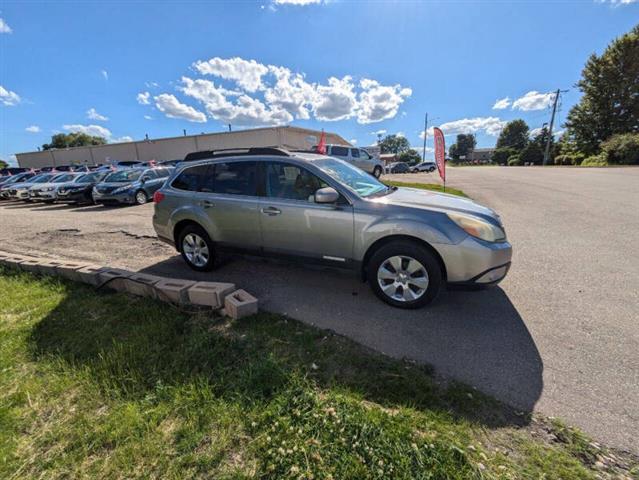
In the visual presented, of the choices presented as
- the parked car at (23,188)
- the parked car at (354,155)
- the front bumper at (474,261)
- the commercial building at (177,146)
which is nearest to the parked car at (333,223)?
the front bumper at (474,261)

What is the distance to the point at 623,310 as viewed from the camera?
3412mm

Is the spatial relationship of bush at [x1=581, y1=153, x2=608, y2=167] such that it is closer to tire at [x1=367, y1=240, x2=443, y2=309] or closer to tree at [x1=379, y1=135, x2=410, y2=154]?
tire at [x1=367, y1=240, x2=443, y2=309]

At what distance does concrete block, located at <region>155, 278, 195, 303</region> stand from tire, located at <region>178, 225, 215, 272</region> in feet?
3.49

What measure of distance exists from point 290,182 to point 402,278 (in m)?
1.88

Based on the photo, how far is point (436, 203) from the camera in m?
3.64

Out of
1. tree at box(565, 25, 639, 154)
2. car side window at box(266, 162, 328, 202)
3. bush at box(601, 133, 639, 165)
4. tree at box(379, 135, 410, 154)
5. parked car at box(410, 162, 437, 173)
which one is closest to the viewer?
car side window at box(266, 162, 328, 202)

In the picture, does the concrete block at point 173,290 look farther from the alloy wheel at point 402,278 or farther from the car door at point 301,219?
the alloy wheel at point 402,278

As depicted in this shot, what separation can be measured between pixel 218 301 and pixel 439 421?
8.04 ft

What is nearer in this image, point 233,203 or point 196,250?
point 233,203

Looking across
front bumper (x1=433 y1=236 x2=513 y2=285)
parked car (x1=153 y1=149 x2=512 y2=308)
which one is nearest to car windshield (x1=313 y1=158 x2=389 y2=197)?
parked car (x1=153 y1=149 x2=512 y2=308)

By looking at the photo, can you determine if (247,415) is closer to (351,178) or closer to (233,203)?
(233,203)

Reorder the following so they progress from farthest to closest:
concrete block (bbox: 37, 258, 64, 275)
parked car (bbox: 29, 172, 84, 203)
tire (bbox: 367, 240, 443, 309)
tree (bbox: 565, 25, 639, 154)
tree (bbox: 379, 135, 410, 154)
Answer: tree (bbox: 379, 135, 410, 154), tree (bbox: 565, 25, 639, 154), parked car (bbox: 29, 172, 84, 203), concrete block (bbox: 37, 258, 64, 275), tire (bbox: 367, 240, 443, 309)

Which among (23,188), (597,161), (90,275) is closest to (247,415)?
(90,275)

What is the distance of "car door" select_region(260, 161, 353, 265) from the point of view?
12.2 feet
